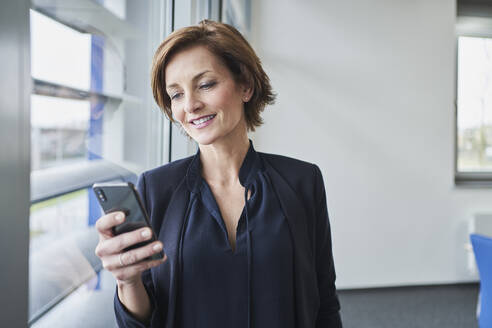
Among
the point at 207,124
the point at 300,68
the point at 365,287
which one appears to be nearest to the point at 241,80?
the point at 207,124

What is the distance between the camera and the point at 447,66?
4.02 m

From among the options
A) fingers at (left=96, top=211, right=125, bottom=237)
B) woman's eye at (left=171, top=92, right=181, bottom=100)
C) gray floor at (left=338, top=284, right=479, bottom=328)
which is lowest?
gray floor at (left=338, top=284, right=479, bottom=328)

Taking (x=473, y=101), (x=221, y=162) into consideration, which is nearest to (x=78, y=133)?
(x=221, y=162)

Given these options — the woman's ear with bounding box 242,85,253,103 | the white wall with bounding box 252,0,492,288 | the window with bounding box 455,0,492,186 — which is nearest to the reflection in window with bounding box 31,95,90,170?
the woman's ear with bounding box 242,85,253,103

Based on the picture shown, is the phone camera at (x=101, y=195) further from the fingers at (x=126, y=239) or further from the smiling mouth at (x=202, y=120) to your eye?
the smiling mouth at (x=202, y=120)

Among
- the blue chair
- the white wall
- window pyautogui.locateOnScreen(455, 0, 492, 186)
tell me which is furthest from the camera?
window pyautogui.locateOnScreen(455, 0, 492, 186)

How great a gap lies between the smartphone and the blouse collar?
297 mm

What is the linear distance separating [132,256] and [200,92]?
42cm

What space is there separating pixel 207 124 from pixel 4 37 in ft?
1.66

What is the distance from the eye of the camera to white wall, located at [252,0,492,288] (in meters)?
3.87

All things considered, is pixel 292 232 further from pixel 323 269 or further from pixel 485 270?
pixel 485 270

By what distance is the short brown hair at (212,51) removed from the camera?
945mm

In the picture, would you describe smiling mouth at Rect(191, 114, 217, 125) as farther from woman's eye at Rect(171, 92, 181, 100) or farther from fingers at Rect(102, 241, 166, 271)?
fingers at Rect(102, 241, 166, 271)

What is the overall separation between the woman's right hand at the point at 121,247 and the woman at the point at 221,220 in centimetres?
13
